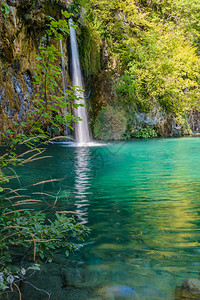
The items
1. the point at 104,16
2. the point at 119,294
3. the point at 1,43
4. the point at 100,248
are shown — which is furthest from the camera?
the point at 104,16

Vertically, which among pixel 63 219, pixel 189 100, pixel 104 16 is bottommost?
pixel 63 219

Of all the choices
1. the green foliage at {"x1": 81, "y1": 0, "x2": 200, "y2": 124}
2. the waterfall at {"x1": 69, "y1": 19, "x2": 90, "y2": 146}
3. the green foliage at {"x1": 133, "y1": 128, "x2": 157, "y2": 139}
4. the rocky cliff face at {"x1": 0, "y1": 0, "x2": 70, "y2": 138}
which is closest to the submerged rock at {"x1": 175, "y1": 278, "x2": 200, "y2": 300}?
the rocky cliff face at {"x1": 0, "y1": 0, "x2": 70, "y2": 138}

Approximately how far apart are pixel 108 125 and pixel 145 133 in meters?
3.34

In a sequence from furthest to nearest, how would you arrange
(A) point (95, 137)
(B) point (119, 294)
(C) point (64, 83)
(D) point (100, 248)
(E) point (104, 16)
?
(E) point (104, 16) < (A) point (95, 137) < (C) point (64, 83) < (D) point (100, 248) < (B) point (119, 294)

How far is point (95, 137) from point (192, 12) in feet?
50.6

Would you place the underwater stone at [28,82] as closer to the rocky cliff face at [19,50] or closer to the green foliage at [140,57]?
the rocky cliff face at [19,50]

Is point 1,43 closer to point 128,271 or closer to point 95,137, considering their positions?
point 95,137

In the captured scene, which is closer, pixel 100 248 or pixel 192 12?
pixel 100 248

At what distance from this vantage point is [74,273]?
2.30 m

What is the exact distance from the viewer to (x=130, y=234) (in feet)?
9.98

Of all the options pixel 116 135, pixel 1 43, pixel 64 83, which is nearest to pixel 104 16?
pixel 64 83

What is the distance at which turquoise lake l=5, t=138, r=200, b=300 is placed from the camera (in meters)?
2.15

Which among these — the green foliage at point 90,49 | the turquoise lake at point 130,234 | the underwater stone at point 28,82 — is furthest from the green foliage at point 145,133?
the turquoise lake at point 130,234

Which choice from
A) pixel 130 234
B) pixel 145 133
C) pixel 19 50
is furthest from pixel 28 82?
pixel 130 234
